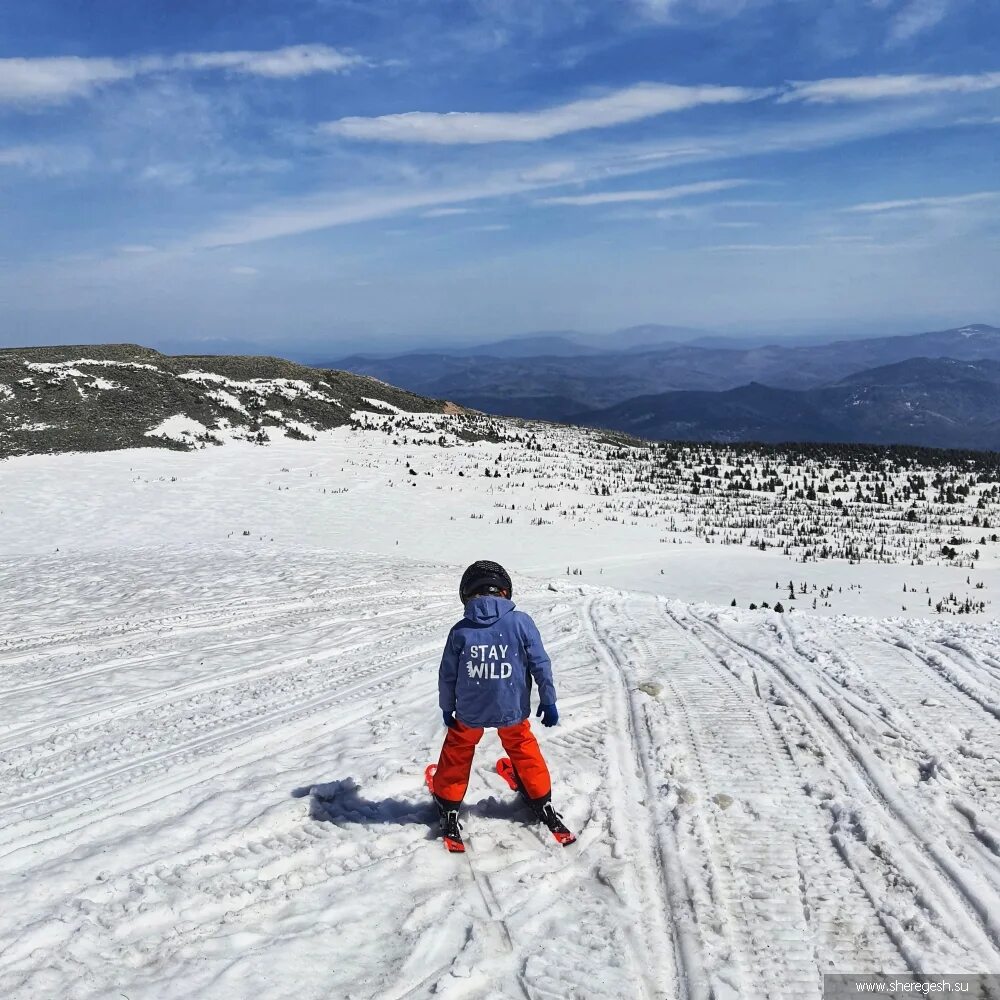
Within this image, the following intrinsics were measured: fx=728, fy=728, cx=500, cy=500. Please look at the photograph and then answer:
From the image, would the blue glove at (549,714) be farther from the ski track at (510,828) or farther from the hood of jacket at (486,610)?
the ski track at (510,828)

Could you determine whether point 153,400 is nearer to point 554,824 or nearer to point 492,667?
point 492,667

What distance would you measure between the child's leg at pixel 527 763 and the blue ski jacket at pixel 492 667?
9cm

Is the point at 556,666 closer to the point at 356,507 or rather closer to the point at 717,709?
the point at 717,709

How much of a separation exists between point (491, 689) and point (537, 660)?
336mm

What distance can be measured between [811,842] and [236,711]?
506cm

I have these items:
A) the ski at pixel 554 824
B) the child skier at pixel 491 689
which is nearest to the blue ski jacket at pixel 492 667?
the child skier at pixel 491 689

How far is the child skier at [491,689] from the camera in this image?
450 cm

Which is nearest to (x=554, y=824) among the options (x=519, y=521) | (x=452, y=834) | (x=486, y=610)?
(x=452, y=834)

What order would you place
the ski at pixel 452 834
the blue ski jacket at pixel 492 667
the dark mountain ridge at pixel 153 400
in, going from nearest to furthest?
the ski at pixel 452 834 < the blue ski jacket at pixel 492 667 < the dark mountain ridge at pixel 153 400

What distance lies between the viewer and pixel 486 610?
4.55 m

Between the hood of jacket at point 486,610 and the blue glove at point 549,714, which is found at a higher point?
the hood of jacket at point 486,610

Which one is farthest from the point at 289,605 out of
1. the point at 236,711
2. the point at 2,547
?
the point at 2,547

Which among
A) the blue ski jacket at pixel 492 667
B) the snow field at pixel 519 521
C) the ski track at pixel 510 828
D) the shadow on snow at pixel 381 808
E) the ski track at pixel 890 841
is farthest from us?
the snow field at pixel 519 521

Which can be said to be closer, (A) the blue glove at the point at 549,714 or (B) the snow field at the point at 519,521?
(A) the blue glove at the point at 549,714
